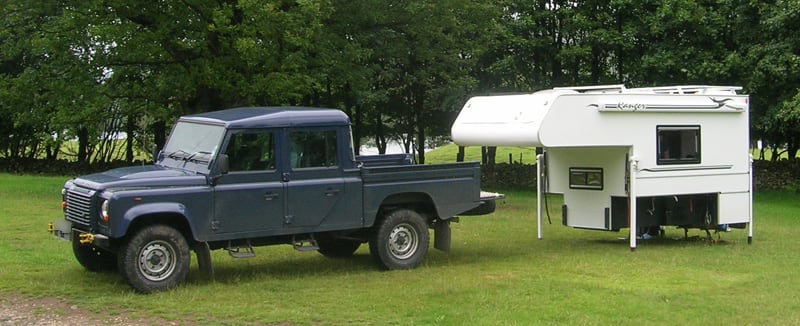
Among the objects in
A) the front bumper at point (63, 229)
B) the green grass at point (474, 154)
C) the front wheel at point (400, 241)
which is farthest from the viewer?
the green grass at point (474, 154)

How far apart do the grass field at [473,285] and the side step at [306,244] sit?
1.30 ft

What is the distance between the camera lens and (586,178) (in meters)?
15.3

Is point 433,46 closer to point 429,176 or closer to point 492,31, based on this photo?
point 492,31

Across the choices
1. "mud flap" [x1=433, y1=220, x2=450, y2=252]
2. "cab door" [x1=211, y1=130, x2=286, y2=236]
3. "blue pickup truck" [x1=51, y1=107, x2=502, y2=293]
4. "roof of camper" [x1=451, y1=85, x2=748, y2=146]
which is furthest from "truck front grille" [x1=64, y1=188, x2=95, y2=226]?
"roof of camper" [x1=451, y1=85, x2=748, y2=146]

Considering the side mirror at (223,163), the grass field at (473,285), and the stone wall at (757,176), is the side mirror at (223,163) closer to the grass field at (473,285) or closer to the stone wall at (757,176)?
the grass field at (473,285)

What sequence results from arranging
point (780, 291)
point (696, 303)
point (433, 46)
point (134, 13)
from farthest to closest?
point (433, 46) → point (134, 13) → point (780, 291) → point (696, 303)

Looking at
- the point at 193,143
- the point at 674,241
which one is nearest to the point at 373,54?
the point at 674,241

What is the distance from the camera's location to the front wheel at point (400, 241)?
11.9 meters

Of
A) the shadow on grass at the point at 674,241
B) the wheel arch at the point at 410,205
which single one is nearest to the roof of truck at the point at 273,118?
the wheel arch at the point at 410,205

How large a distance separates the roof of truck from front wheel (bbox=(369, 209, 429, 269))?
4.88 feet

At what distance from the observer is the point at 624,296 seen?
10188 millimetres

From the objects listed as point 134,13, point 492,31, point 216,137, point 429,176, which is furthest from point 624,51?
point 216,137

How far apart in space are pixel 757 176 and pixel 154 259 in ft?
76.8

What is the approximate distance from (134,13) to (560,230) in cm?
1129
